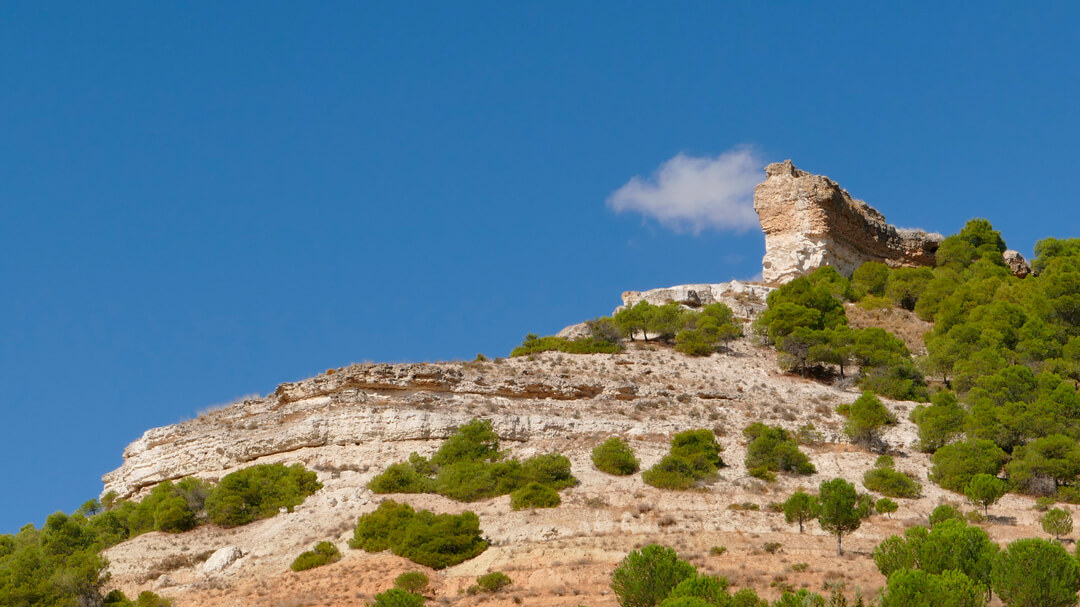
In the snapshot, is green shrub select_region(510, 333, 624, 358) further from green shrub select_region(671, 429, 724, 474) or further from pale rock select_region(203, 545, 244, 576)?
pale rock select_region(203, 545, 244, 576)

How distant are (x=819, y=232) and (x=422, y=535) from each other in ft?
110

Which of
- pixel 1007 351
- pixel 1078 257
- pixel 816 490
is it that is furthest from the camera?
pixel 1078 257

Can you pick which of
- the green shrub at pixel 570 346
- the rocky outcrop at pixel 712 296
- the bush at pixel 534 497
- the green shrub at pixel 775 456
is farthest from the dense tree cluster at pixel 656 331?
the bush at pixel 534 497

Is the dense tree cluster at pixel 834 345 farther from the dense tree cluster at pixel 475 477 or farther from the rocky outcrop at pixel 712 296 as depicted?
the dense tree cluster at pixel 475 477

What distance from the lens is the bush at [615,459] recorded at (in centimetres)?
2886

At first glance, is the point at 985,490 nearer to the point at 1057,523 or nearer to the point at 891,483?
the point at 1057,523

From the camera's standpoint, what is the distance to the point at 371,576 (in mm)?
23141

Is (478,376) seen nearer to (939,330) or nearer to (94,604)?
(94,604)

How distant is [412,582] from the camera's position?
22062 millimetres

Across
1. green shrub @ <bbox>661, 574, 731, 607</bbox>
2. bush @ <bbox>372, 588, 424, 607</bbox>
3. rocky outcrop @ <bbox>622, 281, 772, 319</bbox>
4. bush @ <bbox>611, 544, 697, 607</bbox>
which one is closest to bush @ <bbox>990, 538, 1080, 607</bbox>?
green shrub @ <bbox>661, 574, 731, 607</bbox>

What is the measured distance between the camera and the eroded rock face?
5250cm

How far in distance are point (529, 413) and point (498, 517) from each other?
7.63 m

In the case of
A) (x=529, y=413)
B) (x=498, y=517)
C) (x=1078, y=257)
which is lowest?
(x=498, y=517)

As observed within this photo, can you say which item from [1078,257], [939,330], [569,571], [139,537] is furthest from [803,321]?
[139,537]
